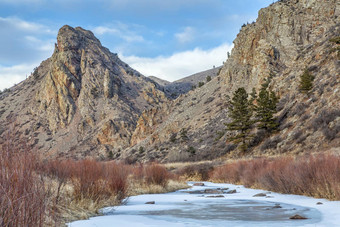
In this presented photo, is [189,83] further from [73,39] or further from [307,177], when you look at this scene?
[307,177]

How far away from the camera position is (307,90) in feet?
111

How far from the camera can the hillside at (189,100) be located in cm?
3078

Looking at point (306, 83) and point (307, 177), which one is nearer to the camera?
point (307, 177)

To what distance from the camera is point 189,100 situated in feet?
227

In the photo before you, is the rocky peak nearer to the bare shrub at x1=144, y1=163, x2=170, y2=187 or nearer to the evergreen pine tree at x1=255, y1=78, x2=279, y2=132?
the evergreen pine tree at x1=255, y1=78, x2=279, y2=132

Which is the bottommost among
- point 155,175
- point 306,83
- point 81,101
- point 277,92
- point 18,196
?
point 155,175

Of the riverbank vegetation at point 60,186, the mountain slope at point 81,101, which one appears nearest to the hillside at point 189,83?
the mountain slope at point 81,101

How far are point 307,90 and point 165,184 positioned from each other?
24823mm

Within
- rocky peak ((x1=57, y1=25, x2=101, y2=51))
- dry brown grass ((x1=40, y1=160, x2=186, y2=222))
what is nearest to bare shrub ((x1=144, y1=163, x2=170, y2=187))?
A: dry brown grass ((x1=40, y1=160, x2=186, y2=222))

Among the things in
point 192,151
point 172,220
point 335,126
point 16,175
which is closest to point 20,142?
point 16,175

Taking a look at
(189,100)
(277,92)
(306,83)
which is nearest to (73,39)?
(189,100)

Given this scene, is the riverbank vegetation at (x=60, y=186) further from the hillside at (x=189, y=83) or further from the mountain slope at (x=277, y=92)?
the hillside at (x=189, y=83)

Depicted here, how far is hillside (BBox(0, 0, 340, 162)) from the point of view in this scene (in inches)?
1212

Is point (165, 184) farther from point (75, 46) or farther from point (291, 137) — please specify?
point (75, 46)
